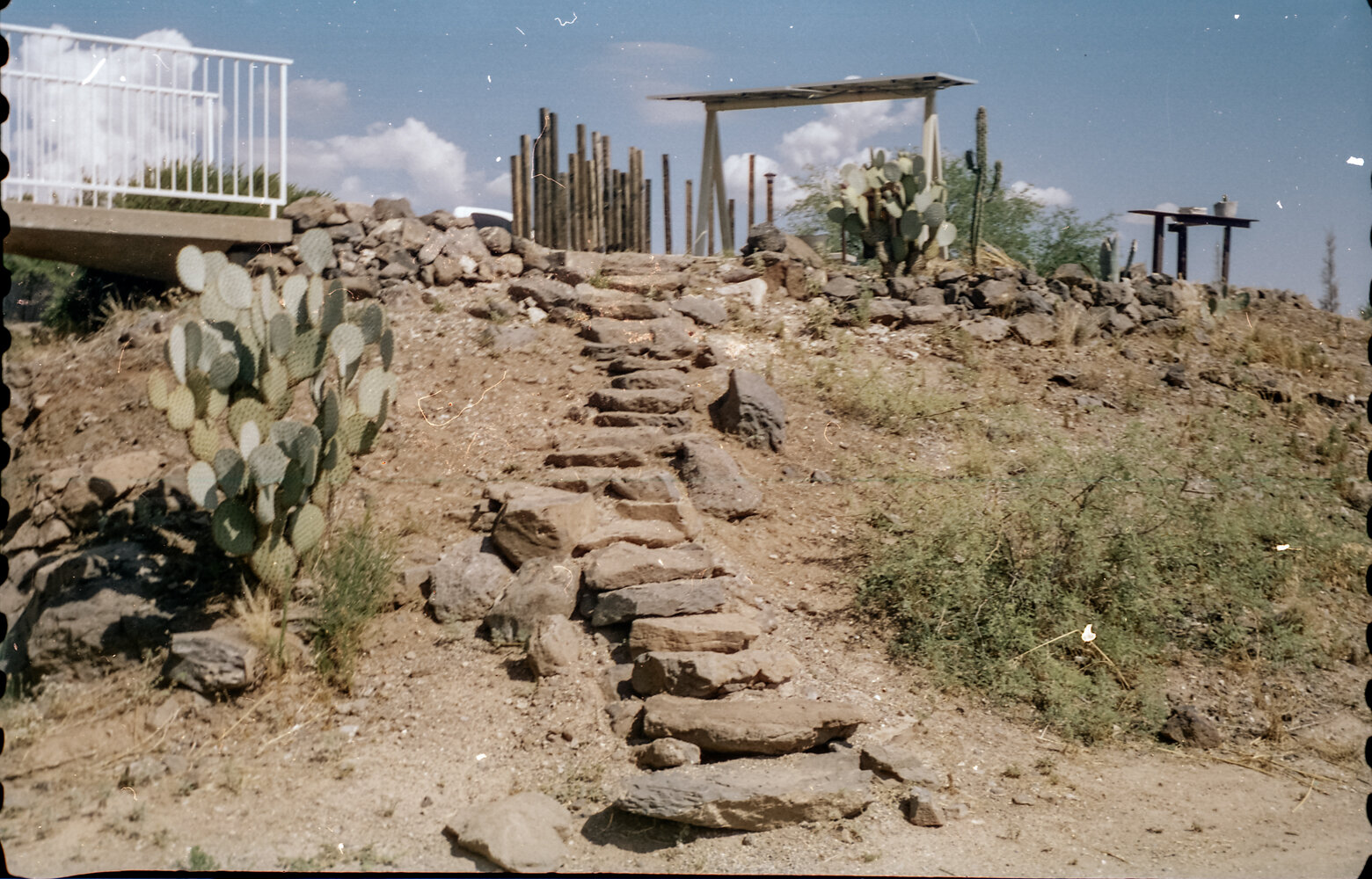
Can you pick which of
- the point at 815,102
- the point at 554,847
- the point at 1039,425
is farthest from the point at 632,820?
the point at 815,102

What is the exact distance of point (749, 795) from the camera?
12.6ft

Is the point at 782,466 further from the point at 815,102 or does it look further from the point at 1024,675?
the point at 815,102

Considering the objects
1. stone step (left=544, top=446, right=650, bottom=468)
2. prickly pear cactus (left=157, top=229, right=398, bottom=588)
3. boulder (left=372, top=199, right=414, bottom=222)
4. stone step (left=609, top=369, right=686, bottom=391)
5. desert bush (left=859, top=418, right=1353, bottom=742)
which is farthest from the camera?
boulder (left=372, top=199, right=414, bottom=222)

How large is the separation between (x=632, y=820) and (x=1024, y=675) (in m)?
2.13

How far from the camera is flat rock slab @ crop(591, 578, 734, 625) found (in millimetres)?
5051

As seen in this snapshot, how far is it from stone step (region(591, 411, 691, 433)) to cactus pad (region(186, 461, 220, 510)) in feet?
8.36

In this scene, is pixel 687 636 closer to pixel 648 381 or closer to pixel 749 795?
pixel 749 795

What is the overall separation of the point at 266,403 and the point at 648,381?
2775mm

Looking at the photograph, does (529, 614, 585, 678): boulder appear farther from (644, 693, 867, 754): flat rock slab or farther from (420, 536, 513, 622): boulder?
(644, 693, 867, 754): flat rock slab

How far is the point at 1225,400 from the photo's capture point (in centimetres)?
848

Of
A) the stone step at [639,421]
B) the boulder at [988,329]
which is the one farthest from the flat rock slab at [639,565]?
the boulder at [988,329]

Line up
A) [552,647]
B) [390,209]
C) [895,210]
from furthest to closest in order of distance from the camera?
[895,210], [390,209], [552,647]

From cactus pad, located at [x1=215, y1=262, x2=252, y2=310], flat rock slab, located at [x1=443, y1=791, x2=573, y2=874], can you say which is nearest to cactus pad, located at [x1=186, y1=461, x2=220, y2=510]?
cactus pad, located at [x1=215, y1=262, x2=252, y2=310]

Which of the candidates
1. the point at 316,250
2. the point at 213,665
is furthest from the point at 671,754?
the point at 316,250
